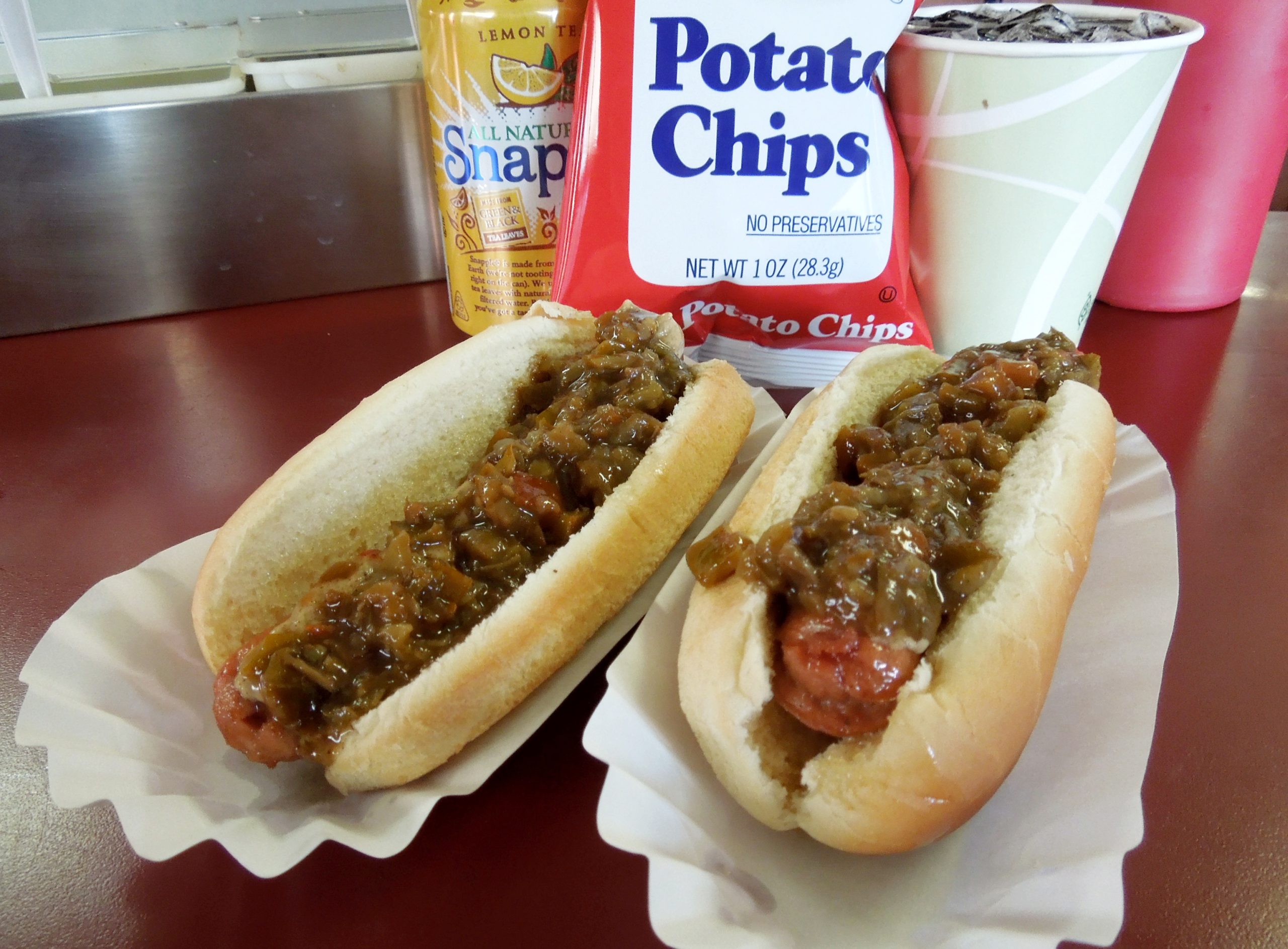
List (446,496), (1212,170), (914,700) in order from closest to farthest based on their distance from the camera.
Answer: (914,700), (446,496), (1212,170)

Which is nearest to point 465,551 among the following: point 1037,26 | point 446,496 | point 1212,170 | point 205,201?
point 446,496

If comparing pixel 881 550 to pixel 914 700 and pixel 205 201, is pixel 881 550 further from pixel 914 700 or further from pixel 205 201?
pixel 205 201

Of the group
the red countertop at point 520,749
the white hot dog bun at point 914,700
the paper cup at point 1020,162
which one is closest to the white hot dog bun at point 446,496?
the red countertop at point 520,749

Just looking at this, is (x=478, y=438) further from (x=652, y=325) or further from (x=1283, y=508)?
(x=1283, y=508)

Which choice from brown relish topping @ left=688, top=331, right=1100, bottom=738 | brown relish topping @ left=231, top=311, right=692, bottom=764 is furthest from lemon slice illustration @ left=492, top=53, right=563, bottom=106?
brown relish topping @ left=688, top=331, right=1100, bottom=738

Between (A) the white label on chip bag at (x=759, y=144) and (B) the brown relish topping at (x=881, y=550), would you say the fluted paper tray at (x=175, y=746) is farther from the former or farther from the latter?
(A) the white label on chip bag at (x=759, y=144)

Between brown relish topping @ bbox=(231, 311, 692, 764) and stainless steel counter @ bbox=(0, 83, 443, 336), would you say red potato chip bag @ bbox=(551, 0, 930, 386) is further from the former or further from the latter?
stainless steel counter @ bbox=(0, 83, 443, 336)
